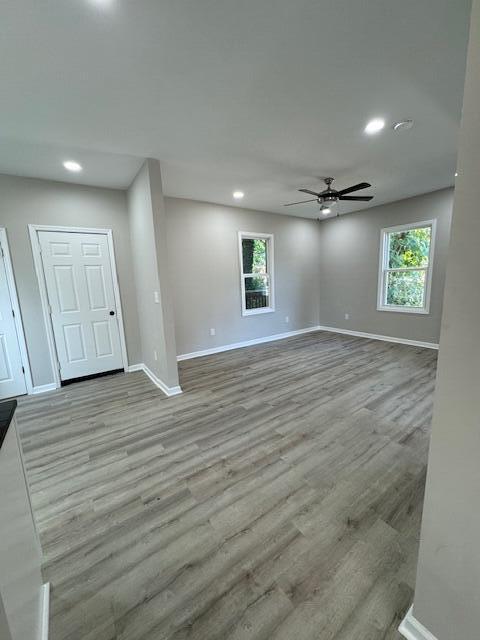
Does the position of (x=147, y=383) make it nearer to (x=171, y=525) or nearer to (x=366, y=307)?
(x=171, y=525)

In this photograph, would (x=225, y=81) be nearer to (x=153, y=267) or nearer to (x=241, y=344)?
(x=153, y=267)

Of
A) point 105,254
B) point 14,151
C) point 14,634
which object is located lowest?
point 14,634

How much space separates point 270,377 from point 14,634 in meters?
3.12

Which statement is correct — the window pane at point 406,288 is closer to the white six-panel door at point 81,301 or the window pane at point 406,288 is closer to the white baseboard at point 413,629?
the white baseboard at point 413,629

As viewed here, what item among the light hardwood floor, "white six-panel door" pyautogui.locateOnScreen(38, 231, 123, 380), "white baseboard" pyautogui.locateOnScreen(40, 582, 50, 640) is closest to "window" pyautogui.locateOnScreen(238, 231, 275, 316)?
"white six-panel door" pyautogui.locateOnScreen(38, 231, 123, 380)

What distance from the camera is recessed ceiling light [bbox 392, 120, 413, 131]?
233 centimetres

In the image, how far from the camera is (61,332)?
360cm

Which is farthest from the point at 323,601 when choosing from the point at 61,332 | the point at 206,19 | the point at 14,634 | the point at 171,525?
the point at 61,332

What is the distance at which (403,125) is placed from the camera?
93.7 inches

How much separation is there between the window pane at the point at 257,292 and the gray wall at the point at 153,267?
226cm

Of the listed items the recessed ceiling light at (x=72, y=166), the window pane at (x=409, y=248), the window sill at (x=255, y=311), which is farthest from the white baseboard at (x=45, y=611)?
the window pane at (x=409, y=248)

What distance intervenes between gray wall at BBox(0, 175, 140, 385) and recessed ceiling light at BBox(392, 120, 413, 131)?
3.58m

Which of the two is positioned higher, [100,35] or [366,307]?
[100,35]

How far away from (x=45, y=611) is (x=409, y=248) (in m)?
6.12
